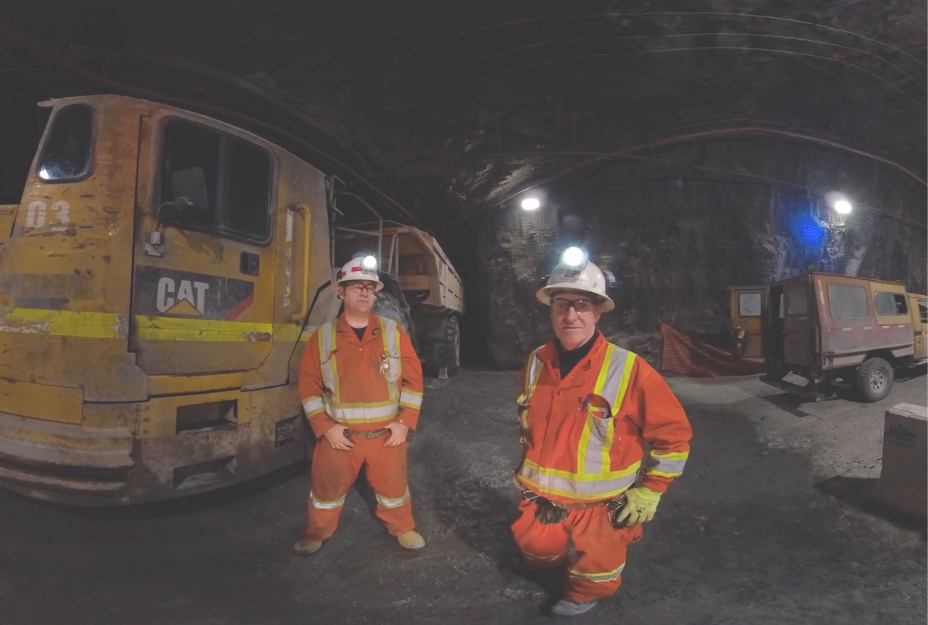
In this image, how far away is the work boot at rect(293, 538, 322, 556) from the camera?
270cm

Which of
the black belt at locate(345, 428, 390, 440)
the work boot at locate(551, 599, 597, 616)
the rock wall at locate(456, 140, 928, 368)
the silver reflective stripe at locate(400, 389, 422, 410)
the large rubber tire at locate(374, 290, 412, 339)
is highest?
the rock wall at locate(456, 140, 928, 368)

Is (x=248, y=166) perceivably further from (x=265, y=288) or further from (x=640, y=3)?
(x=640, y=3)

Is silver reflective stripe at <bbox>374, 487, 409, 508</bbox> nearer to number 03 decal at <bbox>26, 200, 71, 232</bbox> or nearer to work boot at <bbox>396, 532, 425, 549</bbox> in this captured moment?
work boot at <bbox>396, 532, 425, 549</bbox>

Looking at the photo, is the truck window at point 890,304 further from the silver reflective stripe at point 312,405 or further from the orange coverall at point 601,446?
the silver reflective stripe at point 312,405

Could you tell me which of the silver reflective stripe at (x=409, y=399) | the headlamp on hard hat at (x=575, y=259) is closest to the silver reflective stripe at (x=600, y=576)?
the silver reflective stripe at (x=409, y=399)

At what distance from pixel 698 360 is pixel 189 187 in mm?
9905

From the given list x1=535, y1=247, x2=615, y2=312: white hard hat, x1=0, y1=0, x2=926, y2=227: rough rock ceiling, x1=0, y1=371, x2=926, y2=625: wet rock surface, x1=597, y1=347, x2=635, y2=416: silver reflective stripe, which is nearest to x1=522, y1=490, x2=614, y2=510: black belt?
x1=597, y1=347, x2=635, y2=416: silver reflective stripe

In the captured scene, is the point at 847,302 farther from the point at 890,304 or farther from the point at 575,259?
the point at 575,259

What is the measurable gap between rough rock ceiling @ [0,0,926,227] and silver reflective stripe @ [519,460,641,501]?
20.0ft

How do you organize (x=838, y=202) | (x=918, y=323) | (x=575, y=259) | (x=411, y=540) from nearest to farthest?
(x=575, y=259)
(x=411, y=540)
(x=918, y=323)
(x=838, y=202)

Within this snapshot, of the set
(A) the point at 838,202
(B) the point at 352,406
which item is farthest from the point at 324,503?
(A) the point at 838,202

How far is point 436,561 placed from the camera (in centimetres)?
265

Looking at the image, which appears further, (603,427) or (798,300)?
(798,300)

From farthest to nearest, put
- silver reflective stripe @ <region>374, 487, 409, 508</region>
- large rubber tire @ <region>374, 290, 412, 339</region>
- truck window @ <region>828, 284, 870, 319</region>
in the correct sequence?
truck window @ <region>828, 284, 870, 319</region> < large rubber tire @ <region>374, 290, 412, 339</region> < silver reflective stripe @ <region>374, 487, 409, 508</region>
